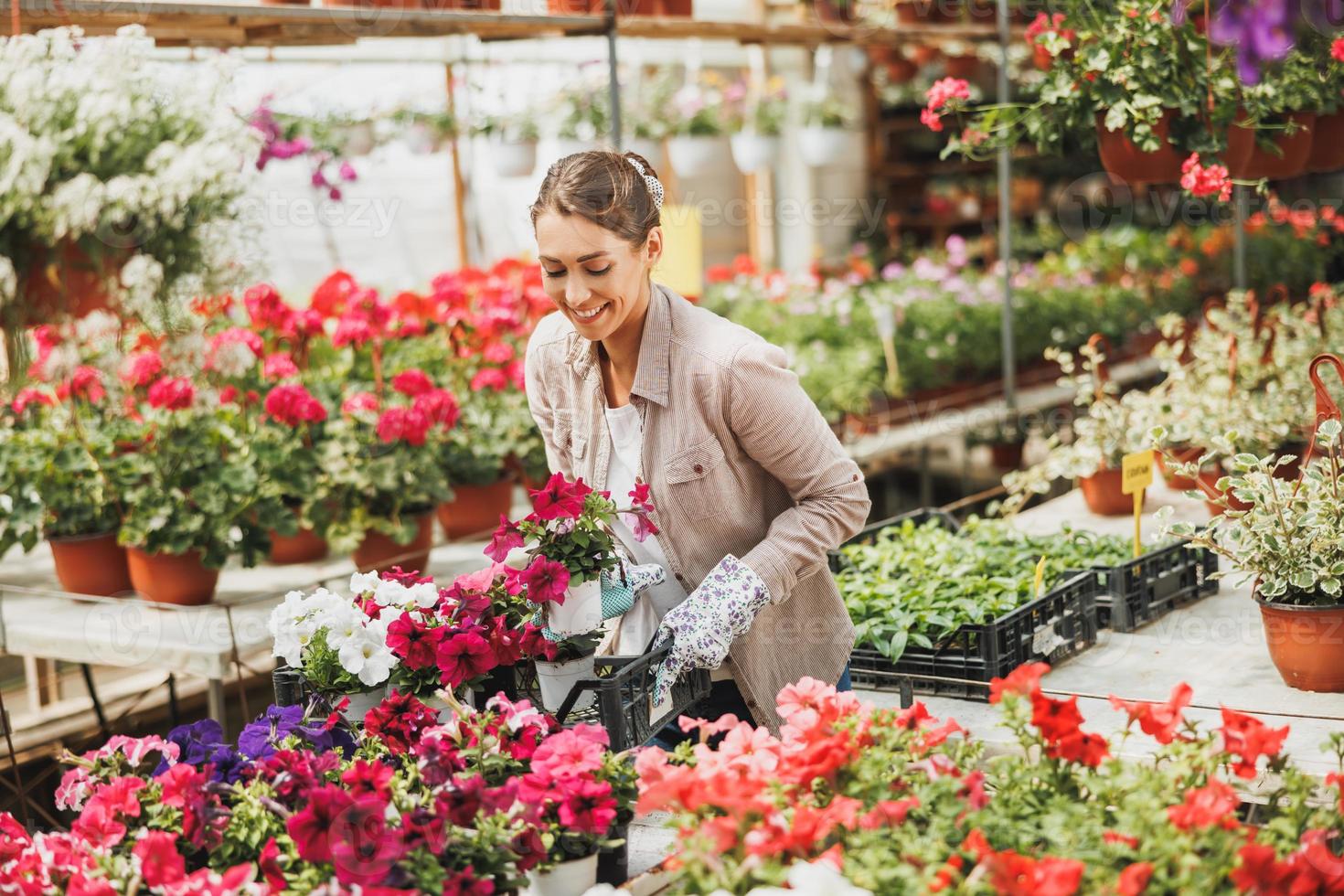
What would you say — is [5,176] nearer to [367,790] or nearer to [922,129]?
[367,790]

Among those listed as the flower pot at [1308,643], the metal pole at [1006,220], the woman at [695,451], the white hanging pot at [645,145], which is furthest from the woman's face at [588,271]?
the white hanging pot at [645,145]

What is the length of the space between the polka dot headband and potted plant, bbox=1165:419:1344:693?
102 centimetres

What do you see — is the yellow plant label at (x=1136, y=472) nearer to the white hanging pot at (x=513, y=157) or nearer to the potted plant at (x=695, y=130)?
the white hanging pot at (x=513, y=157)

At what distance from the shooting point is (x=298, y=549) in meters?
3.66

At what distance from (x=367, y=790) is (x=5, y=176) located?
2383 millimetres

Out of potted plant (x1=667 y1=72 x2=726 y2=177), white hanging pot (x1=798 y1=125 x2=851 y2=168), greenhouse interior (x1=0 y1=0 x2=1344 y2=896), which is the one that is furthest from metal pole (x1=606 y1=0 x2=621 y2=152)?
white hanging pot (x1=798 y1=125 x2=851 y2=168)

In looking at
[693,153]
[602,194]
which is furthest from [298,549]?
[693,153]

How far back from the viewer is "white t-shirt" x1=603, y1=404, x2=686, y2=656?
1938mm

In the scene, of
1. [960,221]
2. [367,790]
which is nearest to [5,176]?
[367,790]

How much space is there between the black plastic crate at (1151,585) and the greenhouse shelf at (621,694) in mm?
989

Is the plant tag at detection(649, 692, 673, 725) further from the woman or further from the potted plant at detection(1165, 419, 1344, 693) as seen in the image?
the potted plant at detection(1165, 419, 1344, 693)

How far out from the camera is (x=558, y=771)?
1583 millimetres

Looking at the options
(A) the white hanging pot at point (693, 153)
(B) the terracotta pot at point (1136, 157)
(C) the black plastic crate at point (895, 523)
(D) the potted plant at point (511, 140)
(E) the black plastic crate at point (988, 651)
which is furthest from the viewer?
(A) the white hanging pot at point (693, 153)

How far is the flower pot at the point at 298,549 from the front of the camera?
3.65 meters
